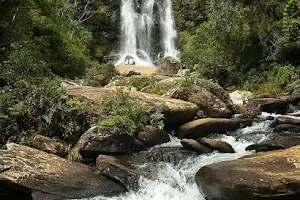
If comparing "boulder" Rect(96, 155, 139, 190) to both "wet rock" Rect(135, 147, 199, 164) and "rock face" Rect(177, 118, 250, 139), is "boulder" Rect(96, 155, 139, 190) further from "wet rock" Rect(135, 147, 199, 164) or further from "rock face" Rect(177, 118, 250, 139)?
"rock face" Rect(177, 118, 250, 139)

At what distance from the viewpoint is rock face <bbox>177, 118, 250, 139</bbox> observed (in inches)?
379

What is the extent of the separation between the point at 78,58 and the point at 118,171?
9.82 metres

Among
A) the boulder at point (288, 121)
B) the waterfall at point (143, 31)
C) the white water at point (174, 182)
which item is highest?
the waterfall at point (143, 31)

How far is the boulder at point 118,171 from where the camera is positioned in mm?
6562

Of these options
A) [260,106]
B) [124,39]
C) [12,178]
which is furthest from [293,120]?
[124,39]

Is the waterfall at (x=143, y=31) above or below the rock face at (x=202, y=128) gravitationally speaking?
above

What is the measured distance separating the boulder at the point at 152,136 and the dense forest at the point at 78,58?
1370 millimetres

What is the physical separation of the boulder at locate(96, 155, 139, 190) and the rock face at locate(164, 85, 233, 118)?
14.7 feet

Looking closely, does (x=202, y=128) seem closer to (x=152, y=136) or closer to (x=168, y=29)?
(x=152, y=136)

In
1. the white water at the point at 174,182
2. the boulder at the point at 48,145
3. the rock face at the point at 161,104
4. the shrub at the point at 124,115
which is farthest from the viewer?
the rock face at the point at 161,104

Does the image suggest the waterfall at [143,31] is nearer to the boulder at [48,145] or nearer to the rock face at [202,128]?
the rock face at [202,128]

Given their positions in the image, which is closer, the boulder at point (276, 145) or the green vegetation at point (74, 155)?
the green vegetation at point (74, 155)

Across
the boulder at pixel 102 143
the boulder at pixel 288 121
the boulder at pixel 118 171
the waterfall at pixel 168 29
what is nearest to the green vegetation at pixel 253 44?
the boulder at pixel 288 121

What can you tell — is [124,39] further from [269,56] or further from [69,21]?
[269,56]
